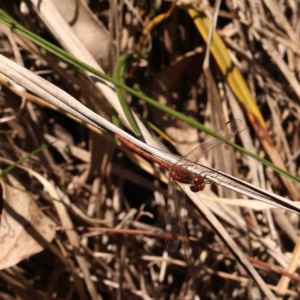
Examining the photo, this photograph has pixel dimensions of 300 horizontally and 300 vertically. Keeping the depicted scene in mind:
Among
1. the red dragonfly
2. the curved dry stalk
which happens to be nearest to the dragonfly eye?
the red dragonfly

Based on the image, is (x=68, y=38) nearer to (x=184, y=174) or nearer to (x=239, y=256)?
(x=184, y=174)

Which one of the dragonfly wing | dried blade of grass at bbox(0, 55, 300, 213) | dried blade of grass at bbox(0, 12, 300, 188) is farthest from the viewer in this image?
the dragonfly wing

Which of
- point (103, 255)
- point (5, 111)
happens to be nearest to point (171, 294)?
point (103, 255)

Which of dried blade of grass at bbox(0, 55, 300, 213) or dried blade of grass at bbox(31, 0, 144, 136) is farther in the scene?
dried blade of grass at bbox(31, 0, 144, 136)

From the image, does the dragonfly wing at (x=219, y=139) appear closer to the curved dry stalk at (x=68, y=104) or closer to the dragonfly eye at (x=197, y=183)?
the dragonfly eye at (x=197, y=183)

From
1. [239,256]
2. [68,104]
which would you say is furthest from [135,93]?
[239,256]

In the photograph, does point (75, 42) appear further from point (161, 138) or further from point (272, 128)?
point (272, 128)

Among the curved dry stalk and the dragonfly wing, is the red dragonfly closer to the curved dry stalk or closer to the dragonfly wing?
the dragonfly wing

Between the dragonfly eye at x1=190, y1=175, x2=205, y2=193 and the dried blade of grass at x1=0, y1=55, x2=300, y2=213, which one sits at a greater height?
the dried blade of grass at x1=0, y1=55, x2=300, y2=213

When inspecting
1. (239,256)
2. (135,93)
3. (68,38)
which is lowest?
(239,256)
